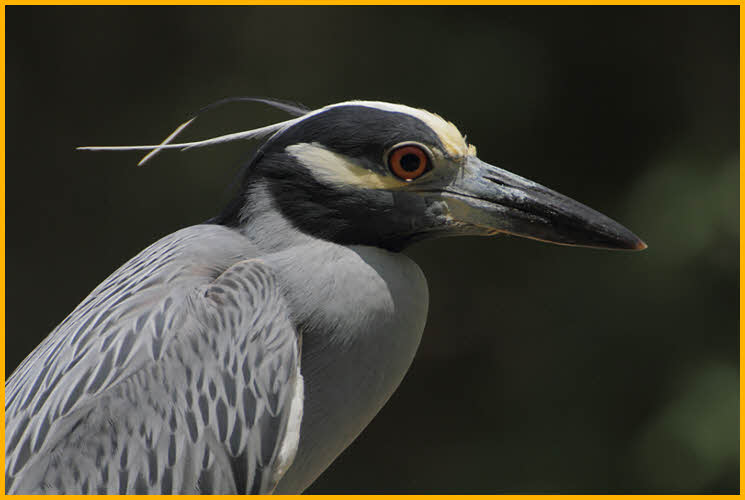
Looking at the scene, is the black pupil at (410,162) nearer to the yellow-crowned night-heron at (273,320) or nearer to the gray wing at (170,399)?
the yellow-crowned night-heron at (273,320)

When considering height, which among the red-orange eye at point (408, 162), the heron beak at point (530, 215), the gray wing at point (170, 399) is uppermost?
the red-orange eye at point (408, 162)

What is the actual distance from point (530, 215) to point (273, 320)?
13.2 inches

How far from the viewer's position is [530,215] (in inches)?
40.7

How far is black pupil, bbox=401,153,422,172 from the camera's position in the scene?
1014 millimetres

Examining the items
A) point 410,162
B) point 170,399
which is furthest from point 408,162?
point 170,399

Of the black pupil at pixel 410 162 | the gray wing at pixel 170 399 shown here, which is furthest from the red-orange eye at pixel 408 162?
the gray wing at pixel 170 399

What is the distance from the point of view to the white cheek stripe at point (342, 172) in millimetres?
1011

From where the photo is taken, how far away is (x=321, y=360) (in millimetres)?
984

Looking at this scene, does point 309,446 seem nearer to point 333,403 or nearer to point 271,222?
point 333,403

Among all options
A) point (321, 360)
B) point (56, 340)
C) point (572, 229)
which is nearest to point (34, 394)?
point (56, 340)

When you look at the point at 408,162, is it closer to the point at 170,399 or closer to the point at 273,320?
the point at 273,320

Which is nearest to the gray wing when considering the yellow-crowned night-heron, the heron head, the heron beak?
the yellow-crowned night-heron

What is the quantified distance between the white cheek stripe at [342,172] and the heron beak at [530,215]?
0.08 m

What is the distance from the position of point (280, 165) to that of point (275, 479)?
37 cm
